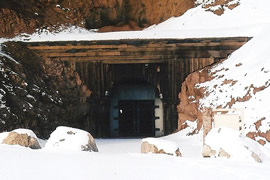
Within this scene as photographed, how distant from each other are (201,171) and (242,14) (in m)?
19.9

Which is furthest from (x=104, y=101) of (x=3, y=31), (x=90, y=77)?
(x=3, y=31)

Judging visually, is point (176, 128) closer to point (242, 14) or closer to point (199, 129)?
point (199, 129)

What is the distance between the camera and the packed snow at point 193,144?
8172mm

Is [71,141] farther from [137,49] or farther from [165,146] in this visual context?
[137,49]

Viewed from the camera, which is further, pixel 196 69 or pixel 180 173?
pixel 196 69

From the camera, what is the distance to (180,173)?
8297mm

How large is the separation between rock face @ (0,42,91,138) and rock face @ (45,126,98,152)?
28.0 feet

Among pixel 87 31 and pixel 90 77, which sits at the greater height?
pixel 87 31

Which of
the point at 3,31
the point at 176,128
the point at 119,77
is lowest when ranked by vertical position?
the point at 176,128

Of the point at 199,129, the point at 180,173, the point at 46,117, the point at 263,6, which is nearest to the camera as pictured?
the point at 180,173

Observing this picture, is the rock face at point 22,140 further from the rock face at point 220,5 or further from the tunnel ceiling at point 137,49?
the rock face at point 220,5

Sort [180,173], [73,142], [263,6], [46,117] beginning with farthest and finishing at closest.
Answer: [263,6] < [46,117] < [73,142] < [180,173]

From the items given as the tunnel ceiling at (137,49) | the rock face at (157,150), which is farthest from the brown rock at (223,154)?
the tunnel ceiling at (137,49)

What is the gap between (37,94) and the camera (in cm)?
2166
